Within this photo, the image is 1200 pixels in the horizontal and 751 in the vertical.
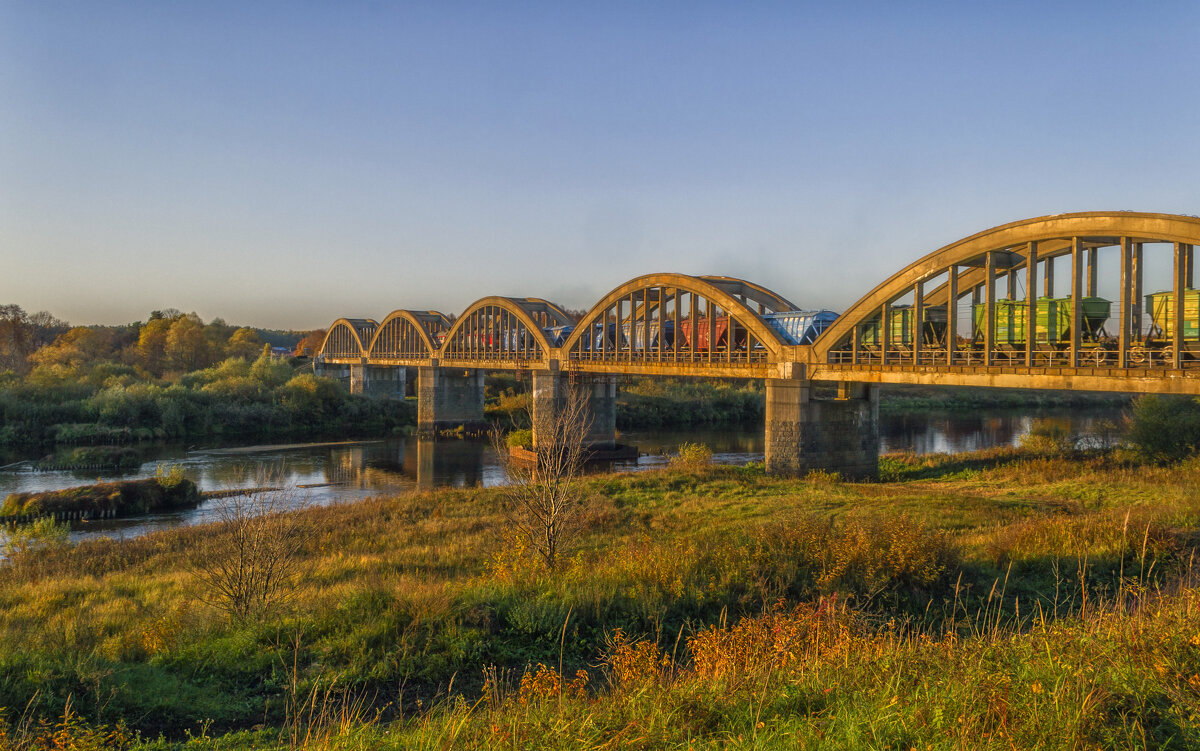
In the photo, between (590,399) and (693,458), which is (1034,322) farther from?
(590,399)

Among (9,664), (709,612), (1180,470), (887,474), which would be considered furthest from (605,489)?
(9,664)

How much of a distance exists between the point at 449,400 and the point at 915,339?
158 ft

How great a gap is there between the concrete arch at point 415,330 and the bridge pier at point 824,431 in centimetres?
4644

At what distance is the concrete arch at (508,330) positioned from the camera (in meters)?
58.6

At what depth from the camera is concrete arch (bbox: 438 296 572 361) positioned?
192 ft

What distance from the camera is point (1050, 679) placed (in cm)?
496

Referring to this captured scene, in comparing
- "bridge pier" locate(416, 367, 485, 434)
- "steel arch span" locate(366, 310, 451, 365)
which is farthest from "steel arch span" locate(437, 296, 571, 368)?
"steel arch span" locate(366, 310, 451, 365)

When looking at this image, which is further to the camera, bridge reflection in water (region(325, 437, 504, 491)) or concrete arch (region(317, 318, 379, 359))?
concrete arch (region(317, 318, 379, 359))

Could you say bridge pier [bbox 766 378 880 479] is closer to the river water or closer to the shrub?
the shrub

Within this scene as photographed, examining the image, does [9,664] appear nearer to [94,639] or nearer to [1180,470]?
[94,639]

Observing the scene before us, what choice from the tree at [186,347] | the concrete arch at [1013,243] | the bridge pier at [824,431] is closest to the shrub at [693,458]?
the bridge pier at [824,431]

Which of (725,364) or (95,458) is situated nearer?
(725,364)

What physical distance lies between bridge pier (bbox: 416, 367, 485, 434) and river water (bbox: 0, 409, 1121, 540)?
19.9 ft

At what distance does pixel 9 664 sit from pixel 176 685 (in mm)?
1535
